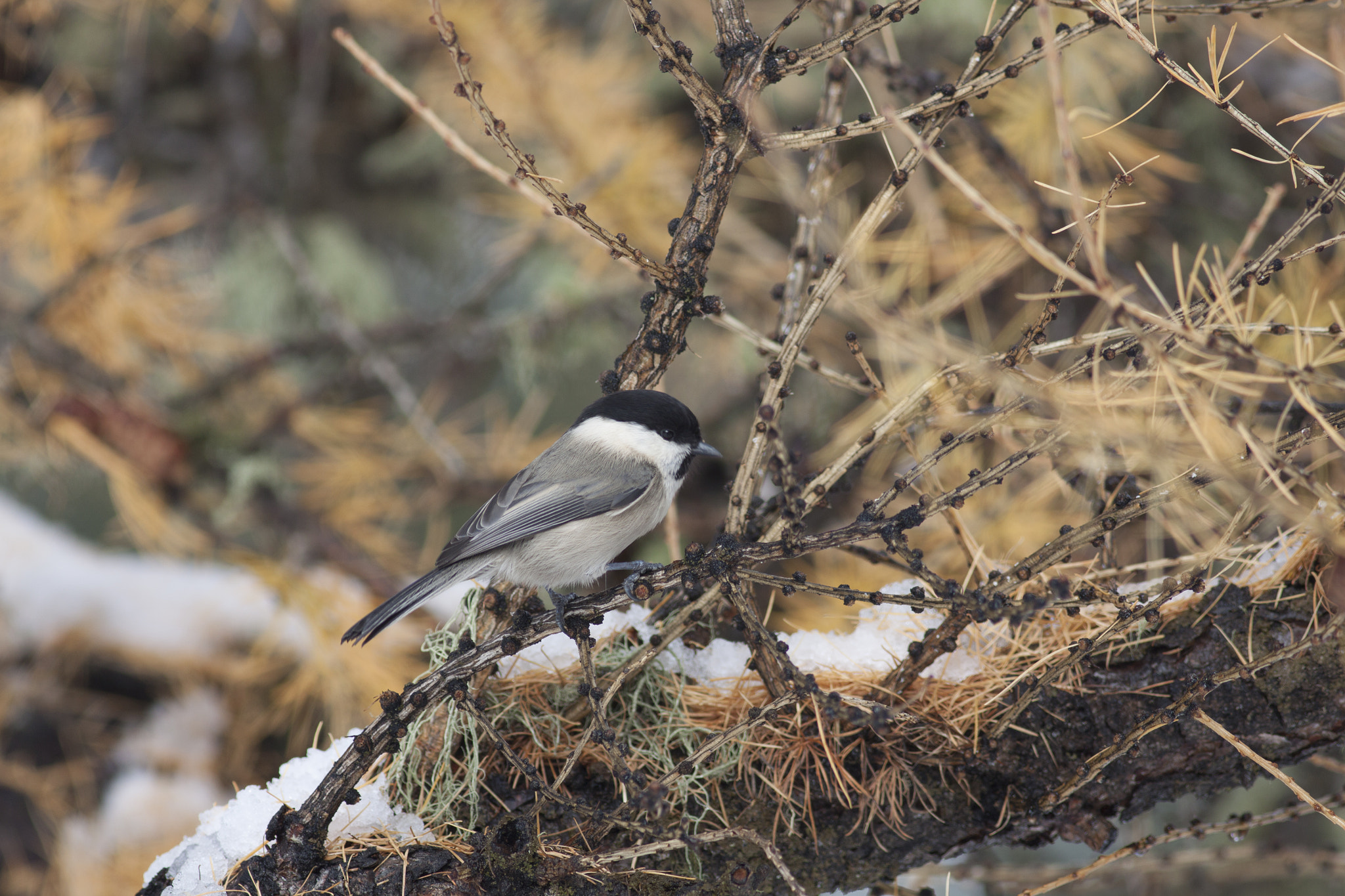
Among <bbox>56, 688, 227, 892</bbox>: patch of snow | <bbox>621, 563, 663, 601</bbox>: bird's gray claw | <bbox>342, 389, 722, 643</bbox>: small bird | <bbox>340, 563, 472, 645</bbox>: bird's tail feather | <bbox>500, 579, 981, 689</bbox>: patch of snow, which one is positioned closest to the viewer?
<bbox>621, 563, 663, 601</bbox>: bird's gray claw

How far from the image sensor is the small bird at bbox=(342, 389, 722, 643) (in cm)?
185

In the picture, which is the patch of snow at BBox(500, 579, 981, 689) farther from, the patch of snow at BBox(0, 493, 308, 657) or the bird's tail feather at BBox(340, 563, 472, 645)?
the patch of snow at BBox(0, 493, 308, 657)

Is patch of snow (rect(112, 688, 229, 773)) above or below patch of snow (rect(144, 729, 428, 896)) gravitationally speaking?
above

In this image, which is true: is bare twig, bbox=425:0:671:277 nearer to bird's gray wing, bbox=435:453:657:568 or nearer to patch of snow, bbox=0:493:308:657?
bird's gray wing, bbox=435:453:657:568

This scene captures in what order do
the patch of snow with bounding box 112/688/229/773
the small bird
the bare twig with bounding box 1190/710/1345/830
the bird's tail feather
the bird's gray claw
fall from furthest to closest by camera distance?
1. the patch of snow with bounding box 112/688/229/773
2. the small bird
3. the bird's tail feather
4. the bird's gray claw
5. the bare twig with bounding box 1190/710/1345/830

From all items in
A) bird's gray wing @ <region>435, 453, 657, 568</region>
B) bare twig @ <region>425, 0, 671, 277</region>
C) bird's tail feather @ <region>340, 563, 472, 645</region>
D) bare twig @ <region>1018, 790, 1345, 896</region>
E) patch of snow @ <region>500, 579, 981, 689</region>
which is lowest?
bare twig @ <region>1018, 790, 1345, 896</region>

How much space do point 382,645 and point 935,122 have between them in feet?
6.30

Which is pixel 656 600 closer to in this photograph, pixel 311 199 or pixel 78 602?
pixel 78 602

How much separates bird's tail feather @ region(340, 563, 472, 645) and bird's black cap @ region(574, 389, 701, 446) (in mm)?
435

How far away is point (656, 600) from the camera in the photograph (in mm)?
1843

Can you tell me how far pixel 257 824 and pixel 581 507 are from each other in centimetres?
86

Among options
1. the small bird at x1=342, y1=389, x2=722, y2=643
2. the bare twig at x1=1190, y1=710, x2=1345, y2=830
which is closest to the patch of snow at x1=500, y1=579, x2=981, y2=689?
the small bird at x1=342, y1=389, x2=722, y2=643

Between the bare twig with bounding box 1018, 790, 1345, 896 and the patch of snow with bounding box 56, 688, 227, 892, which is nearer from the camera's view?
the bare twig with bounding box 1018, 790, 1345, 896

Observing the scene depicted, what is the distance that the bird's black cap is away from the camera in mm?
1736
